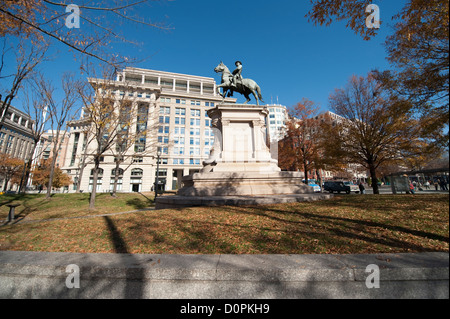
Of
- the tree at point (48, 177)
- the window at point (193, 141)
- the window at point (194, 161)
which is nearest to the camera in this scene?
the tree at point (48, 177)

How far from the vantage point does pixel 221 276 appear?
2.48 meters

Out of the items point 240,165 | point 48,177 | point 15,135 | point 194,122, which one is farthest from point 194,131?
point 15,135

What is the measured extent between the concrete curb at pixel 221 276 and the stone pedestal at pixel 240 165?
7.27 meters

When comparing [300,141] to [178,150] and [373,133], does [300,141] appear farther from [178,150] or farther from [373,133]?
[178,150]

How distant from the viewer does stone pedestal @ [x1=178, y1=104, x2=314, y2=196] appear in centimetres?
1036

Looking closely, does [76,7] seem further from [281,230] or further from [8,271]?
[281,230]

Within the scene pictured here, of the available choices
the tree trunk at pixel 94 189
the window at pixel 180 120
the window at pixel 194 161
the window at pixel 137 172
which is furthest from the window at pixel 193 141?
the tree trunk at pixel 94 189

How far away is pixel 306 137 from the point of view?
26.3 meters

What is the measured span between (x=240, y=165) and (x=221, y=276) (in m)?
Answer: 9.69

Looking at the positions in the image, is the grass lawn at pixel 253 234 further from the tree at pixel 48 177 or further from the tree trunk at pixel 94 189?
the tree at pixel 48 177

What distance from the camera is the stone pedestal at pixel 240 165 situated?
1036 centimetres

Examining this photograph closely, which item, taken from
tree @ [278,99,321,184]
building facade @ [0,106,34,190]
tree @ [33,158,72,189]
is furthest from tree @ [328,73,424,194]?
building facade @ [0,106,34,190]
